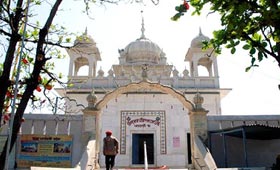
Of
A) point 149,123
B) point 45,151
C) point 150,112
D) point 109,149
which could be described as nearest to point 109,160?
point 109,149

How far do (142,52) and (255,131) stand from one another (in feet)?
49.2

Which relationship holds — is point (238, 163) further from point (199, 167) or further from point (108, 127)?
point (108, 127)

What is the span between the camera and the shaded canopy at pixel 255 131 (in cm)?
982

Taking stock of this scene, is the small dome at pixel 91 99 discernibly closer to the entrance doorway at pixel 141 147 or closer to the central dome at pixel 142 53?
the entrance doorway at pixel 141 147

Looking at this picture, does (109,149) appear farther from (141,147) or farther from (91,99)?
(141,147)

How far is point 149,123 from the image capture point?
17672 millimetres

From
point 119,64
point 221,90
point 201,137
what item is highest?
point 119,64

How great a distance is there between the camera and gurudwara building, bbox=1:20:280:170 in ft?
33.8

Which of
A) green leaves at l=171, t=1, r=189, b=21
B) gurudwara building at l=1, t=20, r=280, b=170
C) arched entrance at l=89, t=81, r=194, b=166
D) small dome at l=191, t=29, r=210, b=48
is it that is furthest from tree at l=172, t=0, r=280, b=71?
small dome at l=191, t=29, r=210, b=48

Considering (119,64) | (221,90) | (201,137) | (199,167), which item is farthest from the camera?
(119,64)

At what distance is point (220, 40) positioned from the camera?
15.9ft

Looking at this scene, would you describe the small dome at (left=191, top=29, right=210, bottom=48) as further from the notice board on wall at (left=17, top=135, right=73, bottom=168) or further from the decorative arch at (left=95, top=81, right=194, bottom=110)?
the notice board on wall at (left=17, top=135, right=73, bottom=168)

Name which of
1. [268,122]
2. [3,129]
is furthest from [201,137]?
[3,129]

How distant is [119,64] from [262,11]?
760 inches
